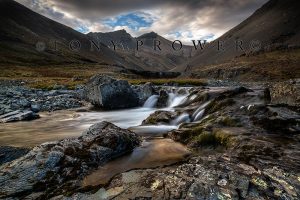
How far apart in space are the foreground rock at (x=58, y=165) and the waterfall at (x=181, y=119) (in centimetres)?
719

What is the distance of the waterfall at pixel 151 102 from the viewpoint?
32.4 meters

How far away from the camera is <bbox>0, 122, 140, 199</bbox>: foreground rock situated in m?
7.70

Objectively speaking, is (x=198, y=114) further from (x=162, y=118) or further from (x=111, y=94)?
(x=111, y=94)

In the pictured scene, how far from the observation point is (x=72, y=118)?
25578 millimetres

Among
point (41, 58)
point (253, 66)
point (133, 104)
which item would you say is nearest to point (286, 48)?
point (253, 66)

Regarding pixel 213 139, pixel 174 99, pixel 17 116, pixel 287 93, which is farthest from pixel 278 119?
pixel 174 99

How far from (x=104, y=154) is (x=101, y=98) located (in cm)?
2130

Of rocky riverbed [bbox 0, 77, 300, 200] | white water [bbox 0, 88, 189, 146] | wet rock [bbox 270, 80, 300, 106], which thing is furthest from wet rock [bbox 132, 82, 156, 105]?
rocky riverbed [bbox 0, 77, 300, 200]

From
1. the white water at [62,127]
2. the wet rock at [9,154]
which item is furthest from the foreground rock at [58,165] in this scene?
the white water at [62,127]

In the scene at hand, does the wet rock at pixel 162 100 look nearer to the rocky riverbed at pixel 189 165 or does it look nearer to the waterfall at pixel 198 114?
the waterfall at pixel 198 114

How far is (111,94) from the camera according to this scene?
31531 mm

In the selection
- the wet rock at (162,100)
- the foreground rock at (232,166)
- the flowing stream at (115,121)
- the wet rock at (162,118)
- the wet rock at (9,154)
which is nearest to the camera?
the foreground rock at (232,166)

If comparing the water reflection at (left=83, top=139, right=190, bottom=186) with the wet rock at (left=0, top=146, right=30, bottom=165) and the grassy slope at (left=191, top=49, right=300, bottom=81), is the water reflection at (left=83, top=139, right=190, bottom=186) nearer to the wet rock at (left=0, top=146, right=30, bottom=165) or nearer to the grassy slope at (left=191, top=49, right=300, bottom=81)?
the wet rock at (left=0, top=146, right=30, bottom=165)

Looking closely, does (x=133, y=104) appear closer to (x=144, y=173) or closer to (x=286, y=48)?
(x=144, y=173)
